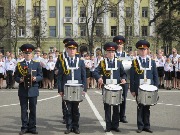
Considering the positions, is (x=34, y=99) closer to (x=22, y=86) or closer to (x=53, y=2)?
(x=22, y=86)

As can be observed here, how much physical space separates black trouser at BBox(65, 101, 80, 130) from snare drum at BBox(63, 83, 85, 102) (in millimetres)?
299

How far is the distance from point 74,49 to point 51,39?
66.3 m

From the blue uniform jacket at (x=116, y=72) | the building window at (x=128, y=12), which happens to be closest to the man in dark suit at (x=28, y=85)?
the blue uniform jacket at (x=116, y=72)

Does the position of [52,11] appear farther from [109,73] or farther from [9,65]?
[109,73]

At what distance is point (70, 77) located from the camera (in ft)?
31.5

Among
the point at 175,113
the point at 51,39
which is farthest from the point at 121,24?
the point at 175,113

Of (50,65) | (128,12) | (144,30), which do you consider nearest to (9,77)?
(50,65)

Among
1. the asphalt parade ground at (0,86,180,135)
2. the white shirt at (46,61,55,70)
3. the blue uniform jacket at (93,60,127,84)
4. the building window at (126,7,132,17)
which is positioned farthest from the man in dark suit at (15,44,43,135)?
the building window at (126,7,132,17)

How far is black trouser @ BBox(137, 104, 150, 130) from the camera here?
9.59 meters

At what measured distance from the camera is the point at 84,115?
39.5 ft

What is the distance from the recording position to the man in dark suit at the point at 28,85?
9.34 metres

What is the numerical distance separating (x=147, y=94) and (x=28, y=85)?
2756 millimetres

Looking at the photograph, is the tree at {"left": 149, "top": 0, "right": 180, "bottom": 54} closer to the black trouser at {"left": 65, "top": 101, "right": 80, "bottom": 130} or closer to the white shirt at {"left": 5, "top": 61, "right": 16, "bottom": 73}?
the white shirt at {"left": 5, "top": 61, "right": 16, "bottom": 73}

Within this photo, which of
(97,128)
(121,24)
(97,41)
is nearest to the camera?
(97,128)
